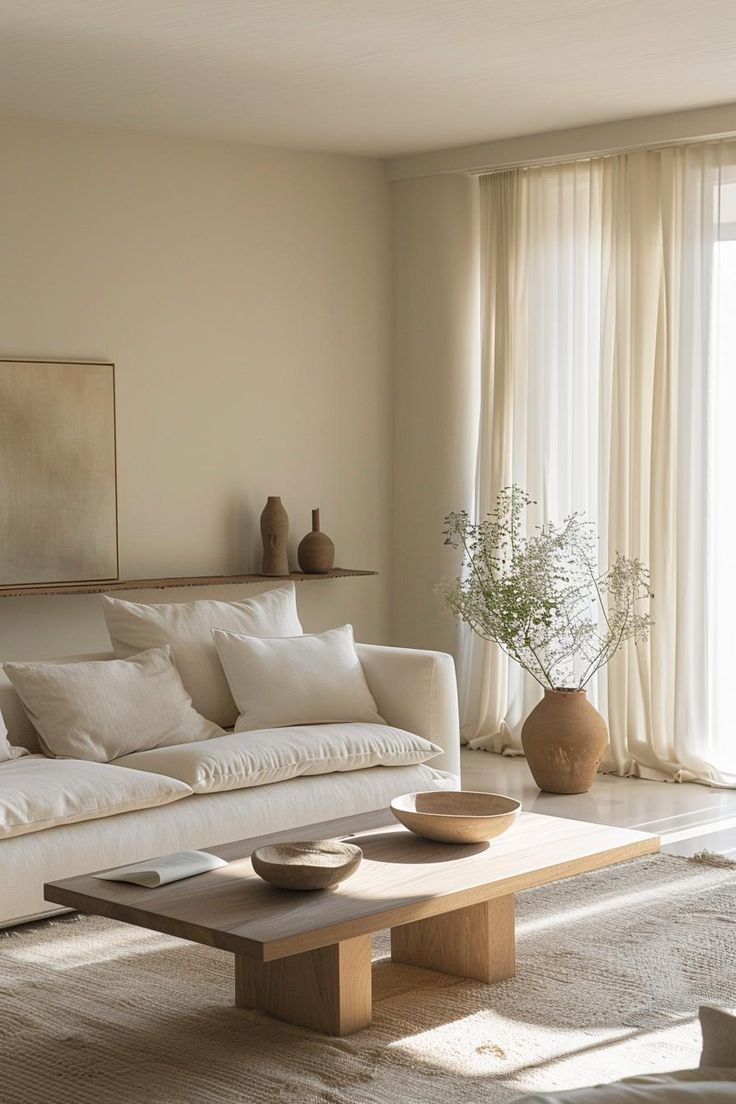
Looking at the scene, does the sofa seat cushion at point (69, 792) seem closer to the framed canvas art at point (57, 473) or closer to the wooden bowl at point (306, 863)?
the wooden bowl at point (306, 863)

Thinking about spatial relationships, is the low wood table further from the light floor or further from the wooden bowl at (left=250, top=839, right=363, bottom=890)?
the light floor

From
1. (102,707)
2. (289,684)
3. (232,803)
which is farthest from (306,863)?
(289,684)

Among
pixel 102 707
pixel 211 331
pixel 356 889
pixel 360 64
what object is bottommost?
pixel 356 889

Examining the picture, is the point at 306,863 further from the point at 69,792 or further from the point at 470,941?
the point at 69,792

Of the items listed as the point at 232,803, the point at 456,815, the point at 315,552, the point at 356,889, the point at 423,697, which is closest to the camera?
the point at 356,889

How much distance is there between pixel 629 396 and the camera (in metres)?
6.40

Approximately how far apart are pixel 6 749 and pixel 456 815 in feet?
5.42

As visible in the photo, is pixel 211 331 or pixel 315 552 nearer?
pixel 211 331

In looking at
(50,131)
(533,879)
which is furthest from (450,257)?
(533,879)

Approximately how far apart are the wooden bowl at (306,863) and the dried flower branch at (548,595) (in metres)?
2.90

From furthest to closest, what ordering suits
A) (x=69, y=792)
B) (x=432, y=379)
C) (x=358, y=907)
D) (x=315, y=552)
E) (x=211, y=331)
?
1. (x=432, y=379)
2. (x=315, y=552)
3. (x=211, y=331)
4. (x=69, y=792)
5. (x=358, y=907)

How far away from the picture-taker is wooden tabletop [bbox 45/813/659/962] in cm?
300

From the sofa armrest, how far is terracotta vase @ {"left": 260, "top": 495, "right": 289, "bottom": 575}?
1.38 meters

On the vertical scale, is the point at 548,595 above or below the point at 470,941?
above
